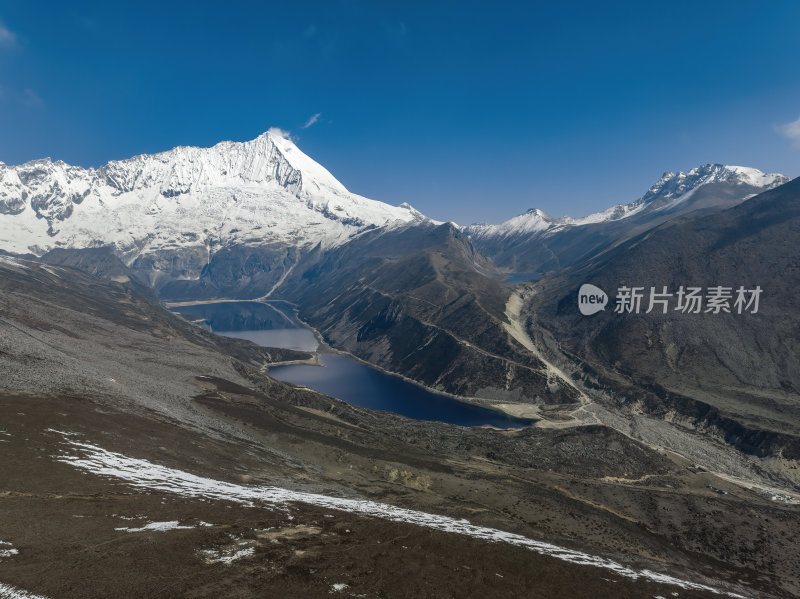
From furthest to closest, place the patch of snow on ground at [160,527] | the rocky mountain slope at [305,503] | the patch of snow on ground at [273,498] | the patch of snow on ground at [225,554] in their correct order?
the patch of snow on ground at [273,498], the patch of snow on ground at [160,527], the patch of snow on ground at [225,554], the rocky mountain slope at [305,503]

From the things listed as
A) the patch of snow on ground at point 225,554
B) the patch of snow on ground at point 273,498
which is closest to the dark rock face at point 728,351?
the patch of snow on ground at point 273,498

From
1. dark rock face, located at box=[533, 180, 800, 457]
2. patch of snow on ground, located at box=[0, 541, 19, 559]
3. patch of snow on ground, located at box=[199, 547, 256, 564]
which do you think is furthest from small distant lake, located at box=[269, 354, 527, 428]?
patch of snow on ground, located at box=[0, 541, 19, 559]

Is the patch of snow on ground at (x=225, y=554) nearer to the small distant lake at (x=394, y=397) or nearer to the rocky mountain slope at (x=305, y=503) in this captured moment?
the rocky mountain slope at (x=305, y=503)

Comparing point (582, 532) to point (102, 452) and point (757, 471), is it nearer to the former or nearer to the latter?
point (102, 452)

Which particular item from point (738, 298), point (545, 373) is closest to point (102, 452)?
point (545, 373)

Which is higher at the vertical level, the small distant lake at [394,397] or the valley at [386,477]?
the valley at [386,477]

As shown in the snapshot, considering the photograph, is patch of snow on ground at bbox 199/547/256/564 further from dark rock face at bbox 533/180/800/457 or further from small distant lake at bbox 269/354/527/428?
dark rock face at bbox 533/180/800/457

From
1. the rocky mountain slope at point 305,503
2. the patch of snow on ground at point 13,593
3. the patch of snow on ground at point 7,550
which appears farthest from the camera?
the rocky mountain slope at point 305,503

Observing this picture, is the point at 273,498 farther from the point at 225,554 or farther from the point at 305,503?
the point at 225,554

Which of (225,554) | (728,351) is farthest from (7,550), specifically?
(728,351)
